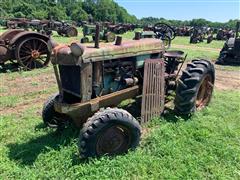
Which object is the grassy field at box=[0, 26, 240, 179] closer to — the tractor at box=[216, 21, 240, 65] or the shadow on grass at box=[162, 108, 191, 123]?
the shadow on grass at box=[162, 108, 191, 123]

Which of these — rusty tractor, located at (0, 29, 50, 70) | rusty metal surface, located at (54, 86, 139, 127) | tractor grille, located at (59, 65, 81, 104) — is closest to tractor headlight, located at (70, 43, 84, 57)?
tractor grille, located at (59, 65, 81, 104)

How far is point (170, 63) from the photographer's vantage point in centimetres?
623

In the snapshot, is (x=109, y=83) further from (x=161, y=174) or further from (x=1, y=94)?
(x=1, y=94)

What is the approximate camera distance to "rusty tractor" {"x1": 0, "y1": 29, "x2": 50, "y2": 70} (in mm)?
9930

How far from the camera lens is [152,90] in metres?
5.29

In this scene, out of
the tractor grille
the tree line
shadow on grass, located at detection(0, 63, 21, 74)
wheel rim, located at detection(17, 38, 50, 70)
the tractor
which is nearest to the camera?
the tractor grille

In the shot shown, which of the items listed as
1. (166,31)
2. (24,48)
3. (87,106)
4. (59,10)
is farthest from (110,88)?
(59,10)

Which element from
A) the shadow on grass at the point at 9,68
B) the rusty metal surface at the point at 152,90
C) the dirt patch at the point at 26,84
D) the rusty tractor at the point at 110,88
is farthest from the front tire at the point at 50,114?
the shadow on grass at the point at 9,68

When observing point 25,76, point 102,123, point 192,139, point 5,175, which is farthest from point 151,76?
point 25,76

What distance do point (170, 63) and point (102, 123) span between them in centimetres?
271

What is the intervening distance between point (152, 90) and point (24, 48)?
6299 mm

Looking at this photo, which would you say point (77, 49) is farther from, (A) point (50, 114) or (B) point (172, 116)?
(B) point (172, 116)

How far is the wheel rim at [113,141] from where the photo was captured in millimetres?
4152

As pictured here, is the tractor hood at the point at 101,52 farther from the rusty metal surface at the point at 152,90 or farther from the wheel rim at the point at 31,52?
the wheel rim at the point at 31,52
